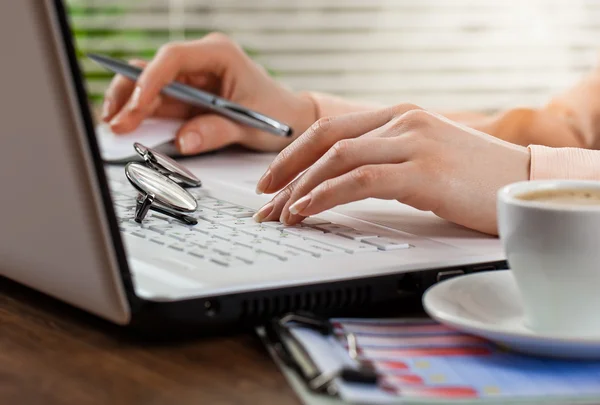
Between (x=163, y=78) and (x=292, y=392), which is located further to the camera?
(x=163, y=78)

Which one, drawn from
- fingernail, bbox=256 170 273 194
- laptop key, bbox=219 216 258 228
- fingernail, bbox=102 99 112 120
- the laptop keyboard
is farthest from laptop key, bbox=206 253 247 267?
fingernail, bbox=102 99 112 120

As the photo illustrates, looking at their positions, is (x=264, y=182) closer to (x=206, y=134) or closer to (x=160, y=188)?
(x=160, y=188)

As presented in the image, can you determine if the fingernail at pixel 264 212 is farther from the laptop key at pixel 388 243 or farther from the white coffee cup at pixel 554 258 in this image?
the white coffee cup at pixel 554 258

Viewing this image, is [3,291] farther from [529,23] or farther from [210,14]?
[529,23]

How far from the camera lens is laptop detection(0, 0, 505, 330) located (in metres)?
0.47

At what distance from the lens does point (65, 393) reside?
467 mm

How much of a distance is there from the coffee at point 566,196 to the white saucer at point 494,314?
0.24 feet

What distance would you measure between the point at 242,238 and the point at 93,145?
195mm

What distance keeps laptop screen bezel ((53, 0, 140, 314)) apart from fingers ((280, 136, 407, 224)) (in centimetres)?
23

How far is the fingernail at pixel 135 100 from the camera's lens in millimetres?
1197

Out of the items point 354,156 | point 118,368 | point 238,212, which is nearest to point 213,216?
point 238,212

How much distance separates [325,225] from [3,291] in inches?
10.1

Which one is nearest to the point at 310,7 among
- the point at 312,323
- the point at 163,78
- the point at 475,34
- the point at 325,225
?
the point at 475,34

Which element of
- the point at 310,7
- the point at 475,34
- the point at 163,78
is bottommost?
the point at 475,34
